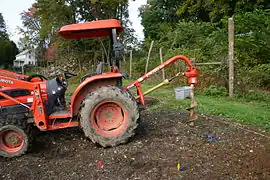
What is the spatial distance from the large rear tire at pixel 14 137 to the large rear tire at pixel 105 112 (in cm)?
76

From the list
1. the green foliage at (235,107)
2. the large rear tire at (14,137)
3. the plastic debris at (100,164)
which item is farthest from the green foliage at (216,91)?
the large rear tire at (14,137)

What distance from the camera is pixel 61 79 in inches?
175

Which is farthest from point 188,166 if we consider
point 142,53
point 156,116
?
point 142,53

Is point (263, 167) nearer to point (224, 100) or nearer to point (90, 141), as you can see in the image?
point (90, 141)

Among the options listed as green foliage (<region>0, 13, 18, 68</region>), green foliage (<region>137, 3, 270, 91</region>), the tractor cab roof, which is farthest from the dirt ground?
green foliage (<region>0, 13, 18, 68</region>)

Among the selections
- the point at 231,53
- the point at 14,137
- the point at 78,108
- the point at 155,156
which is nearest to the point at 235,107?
the point at 231,53

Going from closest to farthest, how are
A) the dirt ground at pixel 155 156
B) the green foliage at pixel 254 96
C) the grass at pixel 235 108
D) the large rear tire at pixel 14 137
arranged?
1. the dirt ground at pixel 155 156
2. the large rear tire at pixel 14 137
3. the grass at pixel 235 108
4. the green foliage at pixel 254 96

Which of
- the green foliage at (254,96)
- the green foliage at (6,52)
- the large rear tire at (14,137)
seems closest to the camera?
the large rear tire at (14,137)

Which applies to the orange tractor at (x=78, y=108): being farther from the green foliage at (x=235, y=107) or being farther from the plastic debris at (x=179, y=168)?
the green foliage at (x=235, y=107)

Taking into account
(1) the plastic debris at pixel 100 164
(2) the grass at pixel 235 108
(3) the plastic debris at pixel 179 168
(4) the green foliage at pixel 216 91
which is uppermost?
(4) the green foliage at pixel 216 91

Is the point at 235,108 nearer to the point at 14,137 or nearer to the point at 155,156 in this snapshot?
the point at 155,156

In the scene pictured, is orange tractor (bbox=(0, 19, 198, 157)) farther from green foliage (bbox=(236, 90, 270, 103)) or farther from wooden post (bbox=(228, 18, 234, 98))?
green foliage (bbox=(236, 90, 270, 103))

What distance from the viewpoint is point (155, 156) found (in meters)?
3.49

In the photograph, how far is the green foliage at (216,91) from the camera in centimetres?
757
